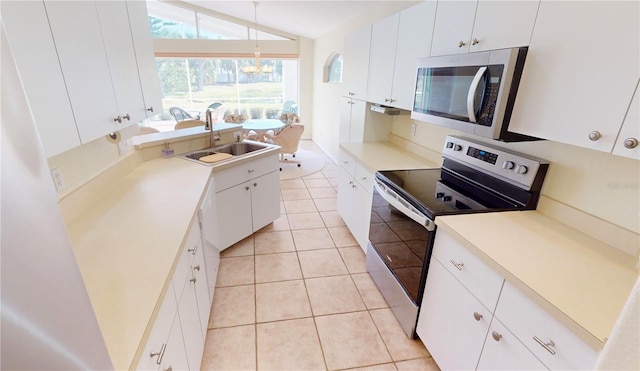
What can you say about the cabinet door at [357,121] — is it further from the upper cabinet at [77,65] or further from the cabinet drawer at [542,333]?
the cabinet drawer at [542,333]

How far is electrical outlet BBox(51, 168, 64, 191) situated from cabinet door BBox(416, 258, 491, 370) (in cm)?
190

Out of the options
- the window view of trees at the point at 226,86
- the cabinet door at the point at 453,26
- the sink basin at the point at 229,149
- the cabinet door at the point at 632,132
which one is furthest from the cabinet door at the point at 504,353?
the window view of trees at the point at 226,86

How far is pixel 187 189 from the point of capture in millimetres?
1798

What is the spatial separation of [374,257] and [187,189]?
4.70ft

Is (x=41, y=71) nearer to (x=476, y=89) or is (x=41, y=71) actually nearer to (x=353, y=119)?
(x=476, y=89)

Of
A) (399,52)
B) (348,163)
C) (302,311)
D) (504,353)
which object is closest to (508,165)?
(504,353)

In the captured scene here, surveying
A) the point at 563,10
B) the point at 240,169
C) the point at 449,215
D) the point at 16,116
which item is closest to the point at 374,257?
the point at 449,215

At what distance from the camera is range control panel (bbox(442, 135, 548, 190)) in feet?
4.86

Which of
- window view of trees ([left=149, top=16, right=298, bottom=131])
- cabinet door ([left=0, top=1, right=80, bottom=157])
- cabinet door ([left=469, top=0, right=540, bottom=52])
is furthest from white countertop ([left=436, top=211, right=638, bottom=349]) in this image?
window view of trees ([left=149, top=16, right=298, bottom=131])

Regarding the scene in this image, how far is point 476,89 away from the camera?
1.38m

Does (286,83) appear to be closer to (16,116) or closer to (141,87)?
(141,87)

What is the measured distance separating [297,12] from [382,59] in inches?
122

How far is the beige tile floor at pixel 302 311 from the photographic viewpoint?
1697mm

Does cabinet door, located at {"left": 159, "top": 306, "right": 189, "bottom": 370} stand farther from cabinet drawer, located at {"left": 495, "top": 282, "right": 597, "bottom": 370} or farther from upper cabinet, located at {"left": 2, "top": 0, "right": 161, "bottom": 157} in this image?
cabinet drawer, located at {"left": 495, "top": 282, "right": 597, "bottom": 370}
